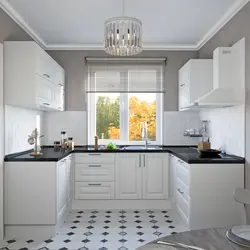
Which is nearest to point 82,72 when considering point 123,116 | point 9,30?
point 123,116

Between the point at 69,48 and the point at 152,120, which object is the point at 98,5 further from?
the point at 152,120

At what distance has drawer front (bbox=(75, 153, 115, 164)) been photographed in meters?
4.44

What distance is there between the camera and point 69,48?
496 centimetres

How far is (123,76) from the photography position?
16.3 ft

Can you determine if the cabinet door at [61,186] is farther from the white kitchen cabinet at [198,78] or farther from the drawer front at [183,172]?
the white kitchen cabinet at [198,78]

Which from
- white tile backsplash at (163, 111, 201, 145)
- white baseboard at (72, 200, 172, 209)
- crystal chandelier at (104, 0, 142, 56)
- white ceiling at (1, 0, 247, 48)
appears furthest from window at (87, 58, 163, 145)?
crystal chandelier at (104, 0, 142, 56)

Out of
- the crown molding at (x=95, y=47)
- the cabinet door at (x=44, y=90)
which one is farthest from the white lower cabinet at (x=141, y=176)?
the crown molding at (x=95, y=47)

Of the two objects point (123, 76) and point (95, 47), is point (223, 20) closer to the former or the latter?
point (123, 76)

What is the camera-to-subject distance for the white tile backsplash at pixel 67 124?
5.04m


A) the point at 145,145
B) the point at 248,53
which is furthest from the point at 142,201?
the point at 248,53

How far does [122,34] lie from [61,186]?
78.8 inches

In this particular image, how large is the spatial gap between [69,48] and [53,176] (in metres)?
2.45

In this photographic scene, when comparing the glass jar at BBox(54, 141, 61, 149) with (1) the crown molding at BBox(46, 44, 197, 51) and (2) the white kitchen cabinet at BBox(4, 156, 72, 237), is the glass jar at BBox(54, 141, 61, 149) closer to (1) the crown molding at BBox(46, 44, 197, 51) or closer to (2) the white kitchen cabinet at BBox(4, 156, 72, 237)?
(2) the white kitchen cabinet at BBox(4, 156, 72, 237)

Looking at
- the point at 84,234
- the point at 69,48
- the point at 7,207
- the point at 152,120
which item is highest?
the point at 69,48
